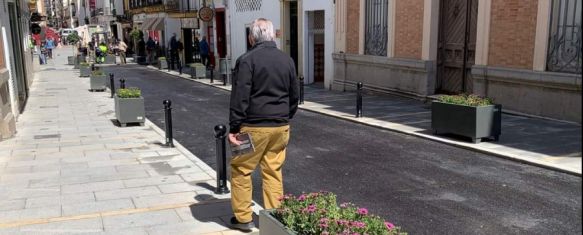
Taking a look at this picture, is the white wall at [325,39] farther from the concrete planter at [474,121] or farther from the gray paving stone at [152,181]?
the gray paving stone at [152,181]

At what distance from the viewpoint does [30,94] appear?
59.7 feet

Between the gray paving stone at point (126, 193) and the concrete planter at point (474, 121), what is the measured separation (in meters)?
5.13

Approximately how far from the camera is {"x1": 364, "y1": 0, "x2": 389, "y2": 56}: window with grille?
1564 cm

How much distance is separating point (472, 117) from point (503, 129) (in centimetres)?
155

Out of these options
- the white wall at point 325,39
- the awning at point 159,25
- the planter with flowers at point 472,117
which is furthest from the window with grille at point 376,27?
the awning at point 159,25

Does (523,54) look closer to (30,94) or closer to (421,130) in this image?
(421,130)

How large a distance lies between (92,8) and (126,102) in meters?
62.4

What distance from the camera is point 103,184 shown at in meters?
6.77

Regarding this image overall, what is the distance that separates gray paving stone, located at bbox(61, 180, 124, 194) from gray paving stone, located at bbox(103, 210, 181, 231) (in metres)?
1.21

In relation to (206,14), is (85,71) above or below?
below

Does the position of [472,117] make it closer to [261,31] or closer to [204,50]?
[261,31]

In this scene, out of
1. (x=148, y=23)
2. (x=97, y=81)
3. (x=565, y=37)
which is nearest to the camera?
(x=565, y=37)

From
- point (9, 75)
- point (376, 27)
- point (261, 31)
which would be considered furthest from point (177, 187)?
point (376, 27)

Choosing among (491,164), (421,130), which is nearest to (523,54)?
(421,130)
